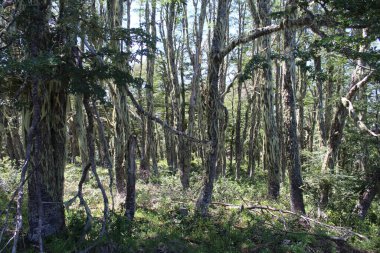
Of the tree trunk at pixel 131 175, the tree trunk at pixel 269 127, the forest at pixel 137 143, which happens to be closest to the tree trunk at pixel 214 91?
the forest at pixel 137 143

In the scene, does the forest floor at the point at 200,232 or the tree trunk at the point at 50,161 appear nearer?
the tree trunk at the point at 50,161

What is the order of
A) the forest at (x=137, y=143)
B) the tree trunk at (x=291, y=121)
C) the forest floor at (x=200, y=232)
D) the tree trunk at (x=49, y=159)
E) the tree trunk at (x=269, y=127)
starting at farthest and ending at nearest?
the tree trunk at (x=269, y=127), the tree trunk at (x=291, y=121), the forest floor at (x=200, y=232), the tree trunk at (x=49, y=159), the forest at (x=137, y=143)

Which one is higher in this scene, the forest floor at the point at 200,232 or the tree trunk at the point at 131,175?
the tree trunk at the point at 131,175

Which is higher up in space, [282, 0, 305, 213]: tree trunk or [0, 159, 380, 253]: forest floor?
[282, 0, 305, 213]: tree trunk

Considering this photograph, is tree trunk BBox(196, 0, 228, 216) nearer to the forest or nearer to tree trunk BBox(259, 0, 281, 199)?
the forest

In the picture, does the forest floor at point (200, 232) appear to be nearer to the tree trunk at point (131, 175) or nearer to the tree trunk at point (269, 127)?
the tree trunk at point (131, 175)

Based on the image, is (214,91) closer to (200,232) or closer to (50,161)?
(200,232)

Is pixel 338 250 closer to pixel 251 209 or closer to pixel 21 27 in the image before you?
pixel 251 209

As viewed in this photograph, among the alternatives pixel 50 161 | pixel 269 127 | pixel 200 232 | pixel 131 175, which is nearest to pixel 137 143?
pixel 131 175

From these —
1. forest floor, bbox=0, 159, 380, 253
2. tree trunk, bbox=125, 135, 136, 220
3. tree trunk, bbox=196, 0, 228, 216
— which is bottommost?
forest floor, bbox=0, 159, 380, 253

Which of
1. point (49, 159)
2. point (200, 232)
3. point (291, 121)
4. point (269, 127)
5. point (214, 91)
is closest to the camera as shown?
point (49, 159)

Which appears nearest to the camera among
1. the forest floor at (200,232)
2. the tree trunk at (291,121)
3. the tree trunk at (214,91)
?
the forest floor at (200,232)

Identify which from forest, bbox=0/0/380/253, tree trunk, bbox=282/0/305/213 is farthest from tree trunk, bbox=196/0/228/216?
tree trunk, bbox=282/0/305/213

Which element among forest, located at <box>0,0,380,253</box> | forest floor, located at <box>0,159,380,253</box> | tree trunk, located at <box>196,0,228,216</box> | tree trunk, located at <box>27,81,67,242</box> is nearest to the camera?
forest, located at <box>0,0,380,253</box>
